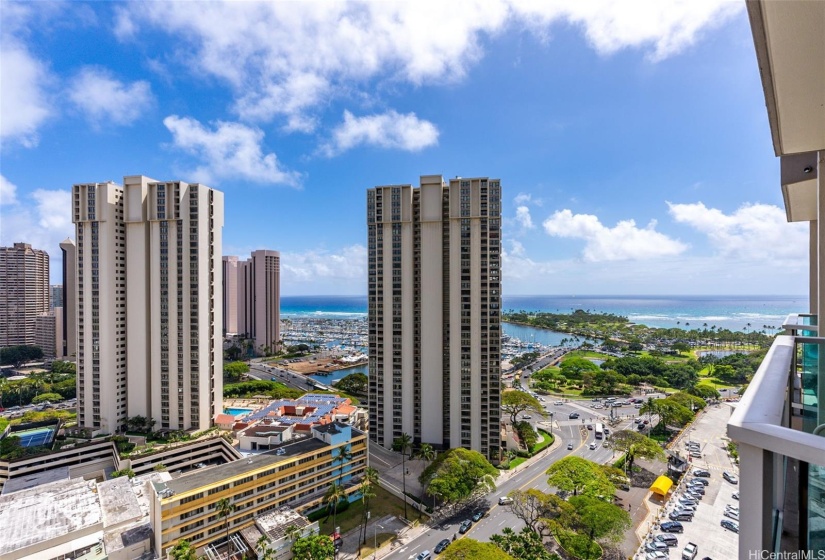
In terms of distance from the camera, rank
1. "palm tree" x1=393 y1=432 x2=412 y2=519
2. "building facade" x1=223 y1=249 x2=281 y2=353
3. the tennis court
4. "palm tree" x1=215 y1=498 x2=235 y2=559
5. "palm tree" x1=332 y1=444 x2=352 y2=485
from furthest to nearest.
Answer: "building facade" x1=223 y1=249 x2=281 y2=353, the tennis court, "palm tree" x1=393 y1=432 x2=412 y2=519, "palm tree" x1=332 y1=444 x2=352 y2=485, "palm tree" x1=215 y1=498 x2=235 y2=559

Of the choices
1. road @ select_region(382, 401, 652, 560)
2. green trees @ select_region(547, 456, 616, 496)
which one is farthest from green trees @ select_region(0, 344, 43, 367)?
green trees @ select_region(547, 456, 616, 496)

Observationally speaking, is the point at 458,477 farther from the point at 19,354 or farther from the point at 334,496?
the point at 19,354

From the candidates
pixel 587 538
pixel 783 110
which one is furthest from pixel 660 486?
pixel 783 110

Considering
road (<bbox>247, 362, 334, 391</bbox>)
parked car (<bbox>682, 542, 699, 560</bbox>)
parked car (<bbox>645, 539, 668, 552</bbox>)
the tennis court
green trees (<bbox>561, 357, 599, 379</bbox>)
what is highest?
the tennis court

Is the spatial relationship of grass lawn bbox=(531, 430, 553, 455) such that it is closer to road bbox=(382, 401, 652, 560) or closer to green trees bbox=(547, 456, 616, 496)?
road bbox=(382, 401, 652, 560)

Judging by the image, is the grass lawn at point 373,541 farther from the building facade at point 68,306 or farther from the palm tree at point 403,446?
the building facade at point 68,306

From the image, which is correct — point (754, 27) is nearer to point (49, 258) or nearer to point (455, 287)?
point (455, 287)

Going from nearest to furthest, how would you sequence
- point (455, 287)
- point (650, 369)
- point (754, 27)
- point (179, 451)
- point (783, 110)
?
point (754, 27)
point (783, 110)
point (179, 451)
point (455, 287)
point (650, 369)
